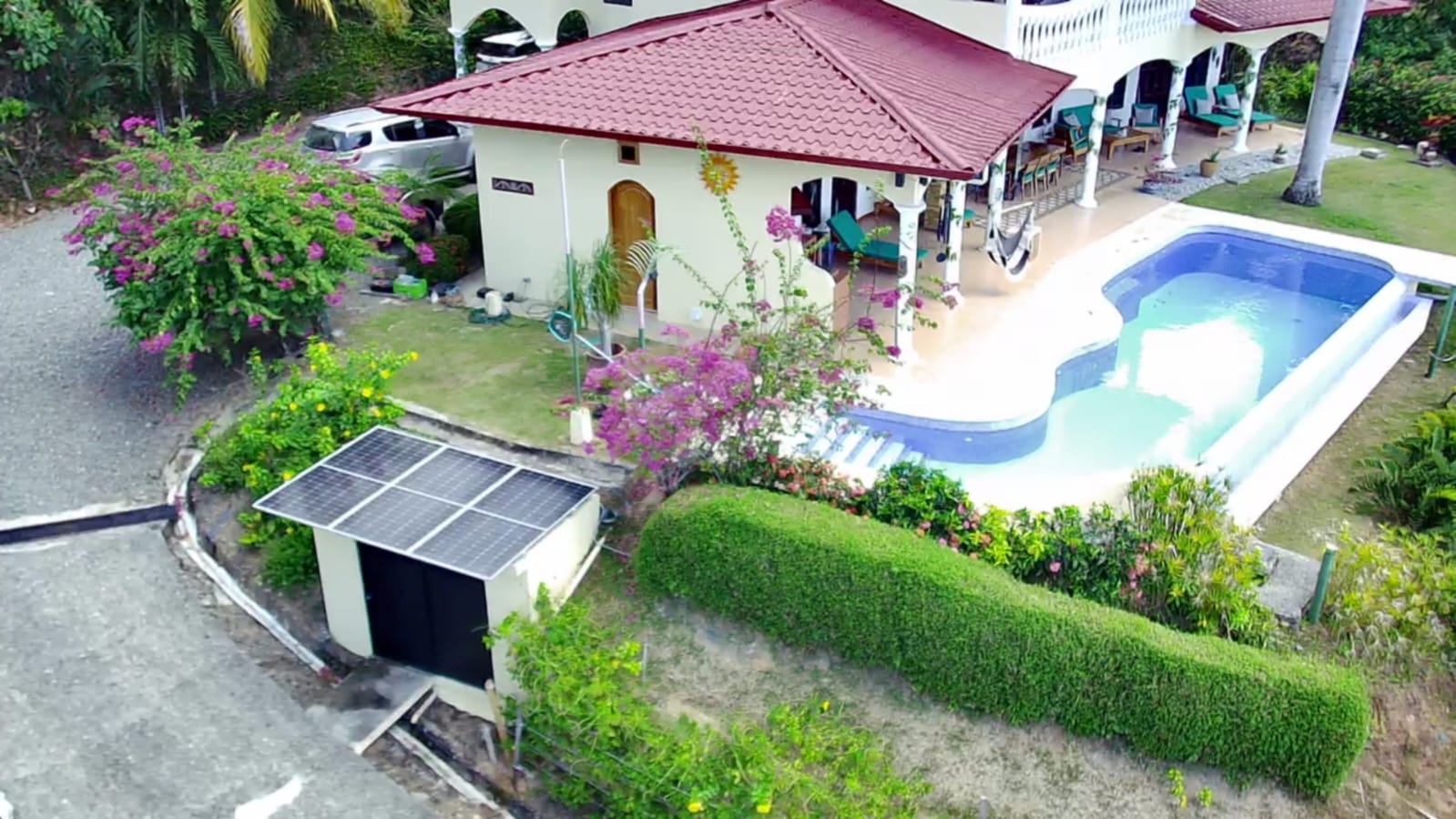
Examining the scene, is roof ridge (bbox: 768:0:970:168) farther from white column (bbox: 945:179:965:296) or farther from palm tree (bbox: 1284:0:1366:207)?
palm tree (bbox: 1284:0:1366:207)

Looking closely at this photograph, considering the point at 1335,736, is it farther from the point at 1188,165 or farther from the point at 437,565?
the point at 1188,165

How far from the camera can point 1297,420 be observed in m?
15.6

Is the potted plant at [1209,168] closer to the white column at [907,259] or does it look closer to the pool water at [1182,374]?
the pool water at [1182,374]

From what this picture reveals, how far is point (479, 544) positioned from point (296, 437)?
3408 mm

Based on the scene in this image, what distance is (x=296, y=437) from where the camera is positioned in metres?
13.2

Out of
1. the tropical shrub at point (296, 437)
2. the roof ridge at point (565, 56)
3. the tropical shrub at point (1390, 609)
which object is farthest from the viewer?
the roof ridge at point (565, 56)

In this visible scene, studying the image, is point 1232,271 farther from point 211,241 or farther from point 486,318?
point 211,241

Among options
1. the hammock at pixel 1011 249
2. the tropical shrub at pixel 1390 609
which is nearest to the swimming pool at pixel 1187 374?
the hammock at pixel 1011 249

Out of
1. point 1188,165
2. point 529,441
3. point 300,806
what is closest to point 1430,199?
point 1188,165

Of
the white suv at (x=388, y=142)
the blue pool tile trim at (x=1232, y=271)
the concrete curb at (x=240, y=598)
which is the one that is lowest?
the concrete curb at (x=240, y=598)

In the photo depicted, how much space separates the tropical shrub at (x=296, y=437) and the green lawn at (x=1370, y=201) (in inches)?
657

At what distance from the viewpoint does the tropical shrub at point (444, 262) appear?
1858 cm

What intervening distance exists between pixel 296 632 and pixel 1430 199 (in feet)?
74.3

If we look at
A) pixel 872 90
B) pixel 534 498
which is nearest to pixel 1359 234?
pixel 872 90
